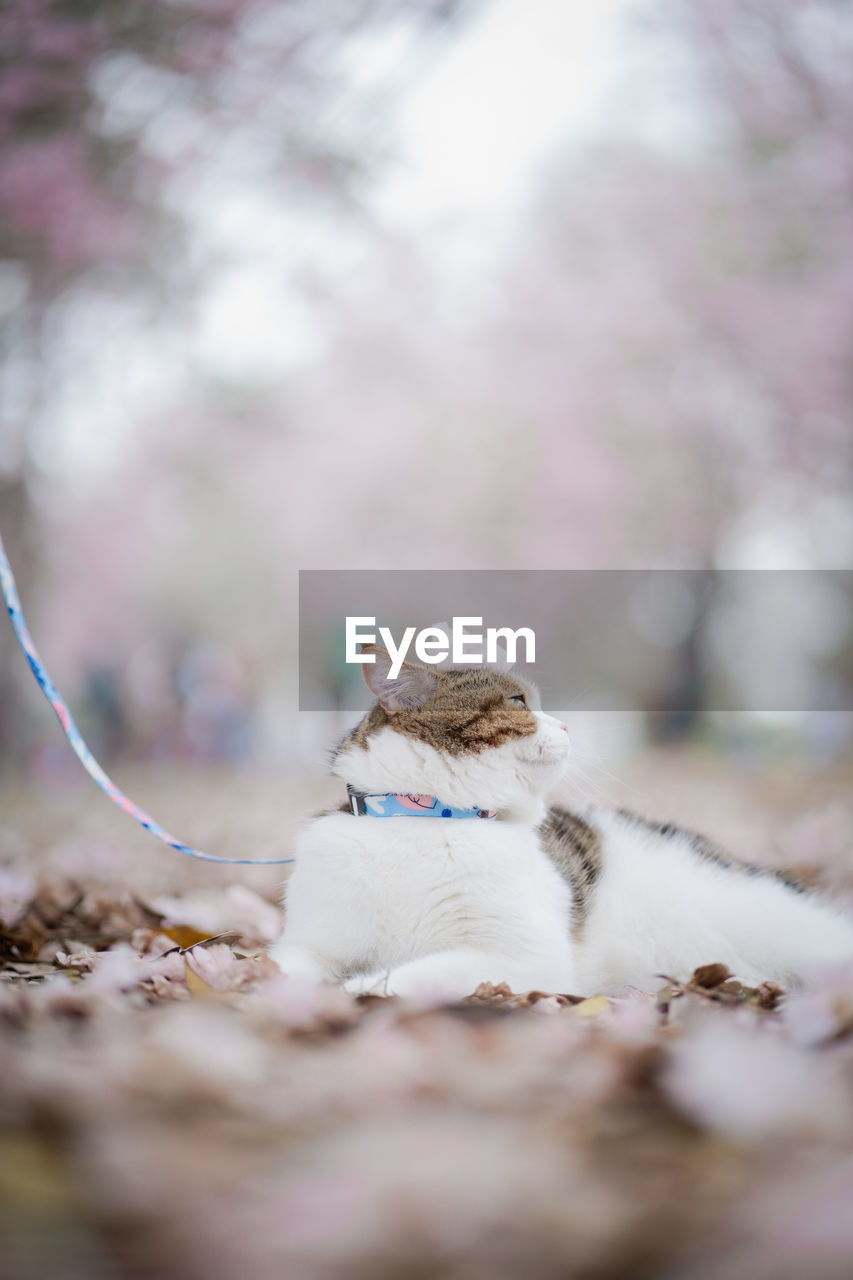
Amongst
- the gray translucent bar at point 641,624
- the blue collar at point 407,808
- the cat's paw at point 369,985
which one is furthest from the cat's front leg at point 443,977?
the gray translucent bar at point 641,624

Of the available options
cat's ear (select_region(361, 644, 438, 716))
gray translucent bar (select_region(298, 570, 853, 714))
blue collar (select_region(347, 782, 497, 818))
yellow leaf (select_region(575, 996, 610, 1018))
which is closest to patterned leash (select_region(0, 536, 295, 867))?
blue collar (select_region(347, 782, 497, 818))

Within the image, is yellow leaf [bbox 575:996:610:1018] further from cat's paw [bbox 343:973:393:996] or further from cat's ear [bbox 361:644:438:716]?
cat's ear [bbox 361:644:438:716]

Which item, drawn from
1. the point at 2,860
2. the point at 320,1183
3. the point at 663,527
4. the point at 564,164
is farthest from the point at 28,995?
the point at 564,164

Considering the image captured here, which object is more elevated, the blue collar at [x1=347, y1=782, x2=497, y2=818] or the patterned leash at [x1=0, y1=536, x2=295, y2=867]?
the patterned leash at [x1=0, y1=536, x2=295, y2=867]

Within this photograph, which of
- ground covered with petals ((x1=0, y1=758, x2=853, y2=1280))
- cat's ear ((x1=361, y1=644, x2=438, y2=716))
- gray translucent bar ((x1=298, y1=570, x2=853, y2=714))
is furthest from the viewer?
gray translucent bar ((x1=298, y1=570, x2=853, y2=714))

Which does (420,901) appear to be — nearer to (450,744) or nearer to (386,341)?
(450,744)

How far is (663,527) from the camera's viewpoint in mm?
11703

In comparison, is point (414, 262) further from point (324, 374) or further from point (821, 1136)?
point (821, 1136)

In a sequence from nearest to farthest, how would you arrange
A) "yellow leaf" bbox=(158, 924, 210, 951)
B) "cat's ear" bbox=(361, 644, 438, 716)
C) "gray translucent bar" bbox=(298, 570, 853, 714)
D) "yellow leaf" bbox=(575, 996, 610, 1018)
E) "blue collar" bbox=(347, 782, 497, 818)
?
1. "yellow leaf" bbox=(575, 996, 610, 1018)
2. "blue collar" bbox=(347, 782, 497, 818)
3. "cat's ear" bbox=(361, 644, 438, 716)
4. "yellow leaf" bbox=(158, 924, 210, 951)
5. "gray translucent bar" bbox=(298, 570, 853, 714)

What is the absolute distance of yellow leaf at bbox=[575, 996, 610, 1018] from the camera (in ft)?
4.82

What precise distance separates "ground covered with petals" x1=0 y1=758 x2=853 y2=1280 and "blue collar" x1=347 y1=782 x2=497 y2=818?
423mm

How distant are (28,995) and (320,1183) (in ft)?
2.68

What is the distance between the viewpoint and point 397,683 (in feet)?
6.62

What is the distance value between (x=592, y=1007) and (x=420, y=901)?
0.40 m
